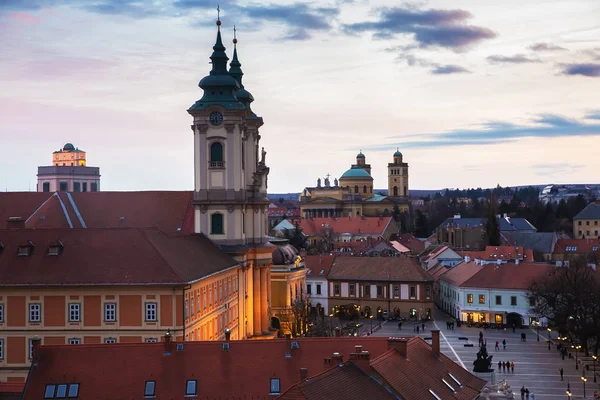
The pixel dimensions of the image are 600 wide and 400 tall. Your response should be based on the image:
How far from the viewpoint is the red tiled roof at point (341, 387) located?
92.9 ft

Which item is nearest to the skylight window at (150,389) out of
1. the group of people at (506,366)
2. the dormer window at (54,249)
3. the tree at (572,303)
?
the dormer window at (54,249)

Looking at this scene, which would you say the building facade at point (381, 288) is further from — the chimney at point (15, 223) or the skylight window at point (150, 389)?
the skylight window at point (150, 389)

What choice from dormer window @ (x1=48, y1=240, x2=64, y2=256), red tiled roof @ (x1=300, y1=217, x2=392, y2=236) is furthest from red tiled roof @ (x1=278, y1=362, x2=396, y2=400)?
red tiled roof @ (x1=300, y1=217, x2=392, y2=236)

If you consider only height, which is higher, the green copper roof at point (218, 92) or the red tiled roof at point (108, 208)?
the green copper roof at point (218, 92)

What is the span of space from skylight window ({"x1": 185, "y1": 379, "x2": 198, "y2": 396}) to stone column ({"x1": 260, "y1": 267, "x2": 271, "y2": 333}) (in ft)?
115

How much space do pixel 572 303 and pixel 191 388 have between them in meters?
42.3

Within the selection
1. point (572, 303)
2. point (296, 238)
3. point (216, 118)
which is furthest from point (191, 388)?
point (296, 238)

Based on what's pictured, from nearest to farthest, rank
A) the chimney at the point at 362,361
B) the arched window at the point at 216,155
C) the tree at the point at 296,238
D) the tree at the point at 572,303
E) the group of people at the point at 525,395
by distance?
the chimney at the point at 362,361
the group of people at the point at 525,395
the arched window at the point at 216,155
the tree at the point at 572,303
the tree at the point at 296,238

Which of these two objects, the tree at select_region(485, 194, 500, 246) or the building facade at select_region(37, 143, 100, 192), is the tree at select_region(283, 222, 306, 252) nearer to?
the tree at select_region(485, 194, 500, 246)

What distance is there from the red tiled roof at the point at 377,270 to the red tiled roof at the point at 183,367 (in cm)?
5601

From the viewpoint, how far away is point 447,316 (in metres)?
96.9

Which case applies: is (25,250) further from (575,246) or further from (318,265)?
(575,246)

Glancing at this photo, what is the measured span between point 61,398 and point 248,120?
39.9 metres

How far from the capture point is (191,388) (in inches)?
1495
